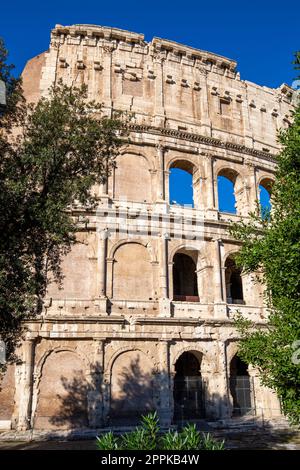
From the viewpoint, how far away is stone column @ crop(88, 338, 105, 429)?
15.6 meters

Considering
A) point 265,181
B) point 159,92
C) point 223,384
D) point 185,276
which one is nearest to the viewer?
point 223,384

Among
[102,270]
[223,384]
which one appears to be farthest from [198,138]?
[223,384]

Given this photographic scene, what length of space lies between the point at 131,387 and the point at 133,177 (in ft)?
32.1

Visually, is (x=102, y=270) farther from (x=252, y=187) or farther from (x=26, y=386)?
(x=252, y=187)

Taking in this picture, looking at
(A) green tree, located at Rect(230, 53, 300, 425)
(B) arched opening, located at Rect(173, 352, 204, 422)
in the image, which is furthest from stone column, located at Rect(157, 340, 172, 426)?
(A) green tree, located at Rect(230, 53, 300, 425)

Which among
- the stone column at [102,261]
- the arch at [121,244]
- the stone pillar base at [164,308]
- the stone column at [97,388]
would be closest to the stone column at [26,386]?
the stone column at [97,388]

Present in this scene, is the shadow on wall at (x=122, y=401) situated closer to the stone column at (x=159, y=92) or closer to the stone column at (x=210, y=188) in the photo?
the stone column at (x=210, y=188)

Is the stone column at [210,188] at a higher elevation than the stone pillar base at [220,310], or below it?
higher

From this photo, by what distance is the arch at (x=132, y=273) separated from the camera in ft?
58.5

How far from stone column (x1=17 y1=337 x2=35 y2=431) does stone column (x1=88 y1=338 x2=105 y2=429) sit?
2310mm

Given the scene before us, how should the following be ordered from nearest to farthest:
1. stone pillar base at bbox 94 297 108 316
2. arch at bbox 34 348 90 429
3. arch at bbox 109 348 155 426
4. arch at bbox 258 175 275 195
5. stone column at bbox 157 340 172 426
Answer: arch at bbox 34 348 90 429 → arch at bbox 109 348 155 426 → stone column at bbox 157 340 172 426 → stone pillar base at bbox 94 297 108 316 → arch at bbox 258 175 275 195

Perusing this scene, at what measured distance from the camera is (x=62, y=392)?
16.0m

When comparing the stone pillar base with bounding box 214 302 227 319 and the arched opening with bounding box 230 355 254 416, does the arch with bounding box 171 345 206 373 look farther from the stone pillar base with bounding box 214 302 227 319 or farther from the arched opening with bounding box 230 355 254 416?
the arched opening with bounding box 230 355 254 416

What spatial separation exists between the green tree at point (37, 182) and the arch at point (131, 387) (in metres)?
7.12
